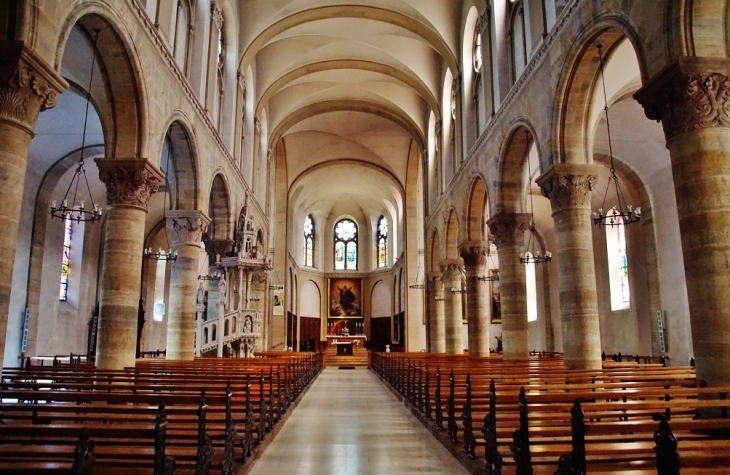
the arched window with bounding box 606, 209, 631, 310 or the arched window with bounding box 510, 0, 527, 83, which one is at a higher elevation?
the arched window with bounding box 510, 0, 527, 83

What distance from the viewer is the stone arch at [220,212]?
1859cm

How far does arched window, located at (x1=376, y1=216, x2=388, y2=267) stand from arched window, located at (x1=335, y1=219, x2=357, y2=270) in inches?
90.7

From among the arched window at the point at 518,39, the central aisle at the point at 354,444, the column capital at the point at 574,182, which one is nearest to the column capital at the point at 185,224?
the central aisle at the point at 354,444

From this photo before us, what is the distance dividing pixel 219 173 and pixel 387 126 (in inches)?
625

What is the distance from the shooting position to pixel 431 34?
20266mm

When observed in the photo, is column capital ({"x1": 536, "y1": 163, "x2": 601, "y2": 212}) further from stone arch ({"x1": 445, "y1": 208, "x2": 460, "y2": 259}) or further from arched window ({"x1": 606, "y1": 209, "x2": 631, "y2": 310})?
arched window ({"x1": 606, "y1": 209, "x2": 631, "y2": 310})

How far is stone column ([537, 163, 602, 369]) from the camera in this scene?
10.9 meters

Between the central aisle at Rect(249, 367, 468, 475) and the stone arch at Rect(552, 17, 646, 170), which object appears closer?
the central aisle at Rect(249, 367, 468, 475)

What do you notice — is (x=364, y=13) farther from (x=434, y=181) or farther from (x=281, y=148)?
(x=281, y=148)

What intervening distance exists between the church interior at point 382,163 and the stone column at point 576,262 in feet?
0.14

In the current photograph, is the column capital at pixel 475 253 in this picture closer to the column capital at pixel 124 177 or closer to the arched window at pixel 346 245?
the column capital at pixel 124 177

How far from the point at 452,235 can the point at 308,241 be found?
24729 millimetres

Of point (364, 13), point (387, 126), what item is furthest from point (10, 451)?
point (387, 126)

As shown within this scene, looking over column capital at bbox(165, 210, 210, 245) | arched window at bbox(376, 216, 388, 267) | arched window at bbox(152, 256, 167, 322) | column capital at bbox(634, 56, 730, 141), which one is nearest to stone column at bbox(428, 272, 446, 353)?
column capital at bbox(165, 210, 210, 245)
